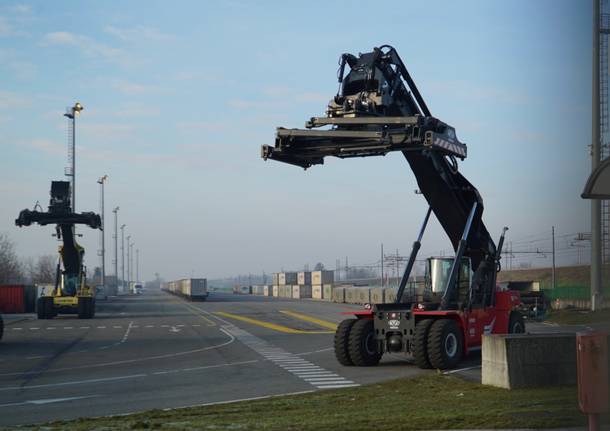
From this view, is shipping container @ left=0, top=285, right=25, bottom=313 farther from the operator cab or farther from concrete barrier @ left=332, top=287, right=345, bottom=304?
the operator cab

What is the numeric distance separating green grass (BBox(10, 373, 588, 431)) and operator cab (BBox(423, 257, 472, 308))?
5.83 metres

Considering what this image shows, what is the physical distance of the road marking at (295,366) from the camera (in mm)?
18062

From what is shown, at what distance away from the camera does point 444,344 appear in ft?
64.4

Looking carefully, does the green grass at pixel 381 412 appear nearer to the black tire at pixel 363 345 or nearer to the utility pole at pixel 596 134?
the utility pole at pixel 596 134

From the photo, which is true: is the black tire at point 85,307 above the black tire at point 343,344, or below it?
below

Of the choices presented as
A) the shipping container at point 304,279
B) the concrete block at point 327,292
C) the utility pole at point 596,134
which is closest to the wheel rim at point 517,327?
the utility pole at point 596,134

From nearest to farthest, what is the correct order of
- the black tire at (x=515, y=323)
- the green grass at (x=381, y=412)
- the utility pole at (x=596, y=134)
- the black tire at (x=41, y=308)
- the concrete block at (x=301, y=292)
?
1. the utility pole at (x=596, y=134)
2. the green grass at (x=381, y=412)
3. the black tire at (x=515, y=323)
4. the black tire at (x=41, y=308)
5. the concrete block at (x=301, y=292)

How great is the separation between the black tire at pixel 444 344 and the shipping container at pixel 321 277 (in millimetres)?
102941

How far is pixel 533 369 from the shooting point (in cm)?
1548

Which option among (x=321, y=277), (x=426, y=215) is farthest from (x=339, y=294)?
(x=426, y=215)

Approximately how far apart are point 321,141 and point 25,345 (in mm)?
18972

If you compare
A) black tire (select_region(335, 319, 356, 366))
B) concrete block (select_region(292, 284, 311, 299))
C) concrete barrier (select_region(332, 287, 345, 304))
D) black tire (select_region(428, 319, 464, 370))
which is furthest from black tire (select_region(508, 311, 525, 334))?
concrete block (select_region(292, 284, 311, 299))

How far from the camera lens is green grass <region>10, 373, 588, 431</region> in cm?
1166

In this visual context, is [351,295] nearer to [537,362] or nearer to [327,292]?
[327,292]
